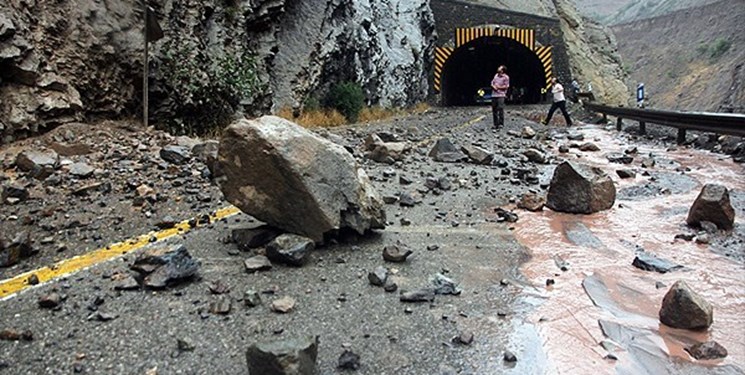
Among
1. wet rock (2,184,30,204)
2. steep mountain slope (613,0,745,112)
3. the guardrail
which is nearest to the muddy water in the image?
wet rock (2,184,30,204)

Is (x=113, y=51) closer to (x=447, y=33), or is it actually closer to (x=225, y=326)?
(x=225, y=326)

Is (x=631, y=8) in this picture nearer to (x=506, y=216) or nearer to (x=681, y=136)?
(x=681, y=136)

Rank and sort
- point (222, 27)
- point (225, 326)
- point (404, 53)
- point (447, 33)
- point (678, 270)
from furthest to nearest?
point (447, 33)
point (404, 53)
point (222, 27)
point (678, 270)
point (225, 326)

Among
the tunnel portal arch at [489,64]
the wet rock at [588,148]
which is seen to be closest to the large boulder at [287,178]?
the wet rock at [588,148]

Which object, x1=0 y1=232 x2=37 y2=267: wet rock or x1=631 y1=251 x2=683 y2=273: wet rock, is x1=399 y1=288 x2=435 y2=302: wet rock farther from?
x1=0 y1=232 x2=37 y2=267: wet rock

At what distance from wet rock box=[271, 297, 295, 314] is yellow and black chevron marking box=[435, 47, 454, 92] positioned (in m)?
28.1

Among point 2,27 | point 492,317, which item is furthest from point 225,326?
point 2,27

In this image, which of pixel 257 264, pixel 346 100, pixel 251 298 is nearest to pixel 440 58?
pixel 346 100

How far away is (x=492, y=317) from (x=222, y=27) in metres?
9.66

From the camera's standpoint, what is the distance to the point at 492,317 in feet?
9.57

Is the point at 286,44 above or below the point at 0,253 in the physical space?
above

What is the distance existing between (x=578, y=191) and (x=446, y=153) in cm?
326

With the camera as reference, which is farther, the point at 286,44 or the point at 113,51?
the point at 286,44

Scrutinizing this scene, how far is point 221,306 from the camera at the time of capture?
284 cm
